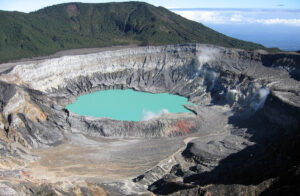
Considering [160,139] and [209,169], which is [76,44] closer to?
[160,139]

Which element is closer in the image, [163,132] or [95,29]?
[163,132]

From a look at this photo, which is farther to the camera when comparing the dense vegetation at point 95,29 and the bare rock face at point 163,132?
the dense vegetation at point 95,29

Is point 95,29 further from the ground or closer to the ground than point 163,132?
further from the ground

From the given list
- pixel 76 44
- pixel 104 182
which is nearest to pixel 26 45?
pixel 76 44

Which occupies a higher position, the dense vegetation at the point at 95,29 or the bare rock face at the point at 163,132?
the dense vegetation at the point at 95,29
